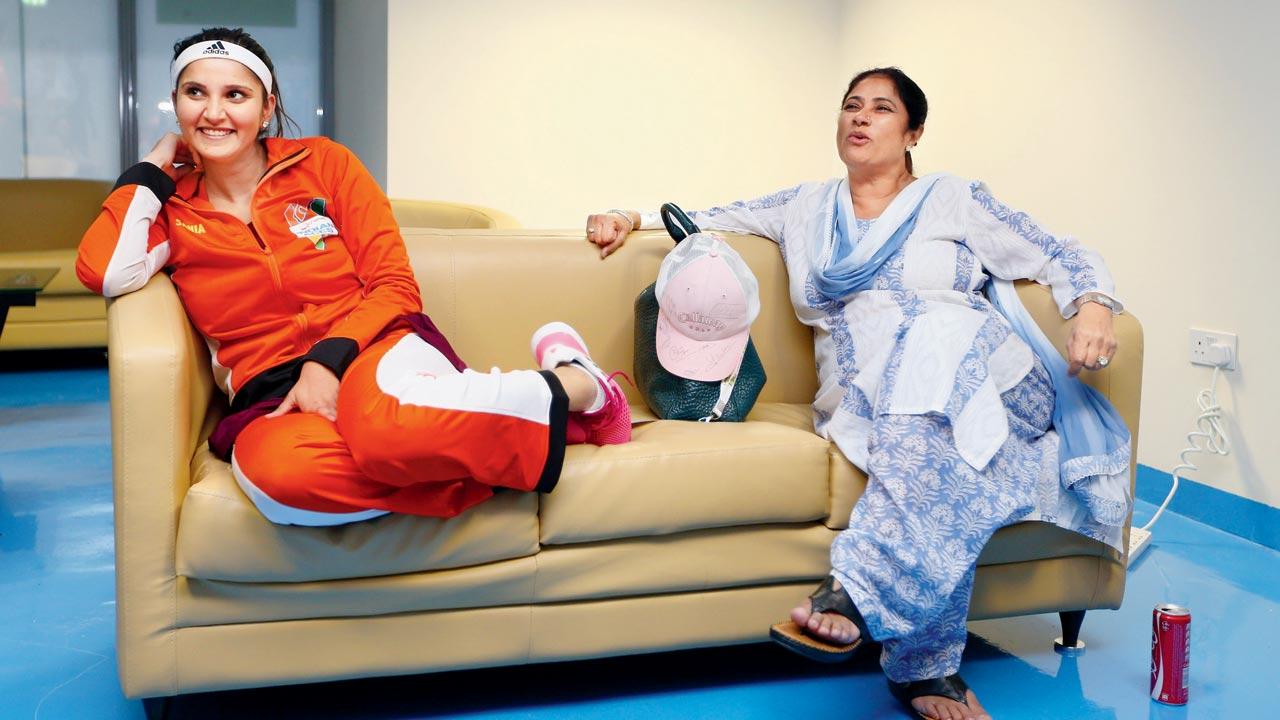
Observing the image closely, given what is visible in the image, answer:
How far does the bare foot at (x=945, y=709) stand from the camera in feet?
6.52

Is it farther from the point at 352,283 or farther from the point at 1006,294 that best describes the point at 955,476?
the point at 352,283

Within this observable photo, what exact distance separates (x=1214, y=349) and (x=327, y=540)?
8.06ft

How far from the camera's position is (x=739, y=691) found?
6.91 ft

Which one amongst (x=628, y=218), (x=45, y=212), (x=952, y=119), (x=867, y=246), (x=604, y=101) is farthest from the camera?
(x=45, y=212)

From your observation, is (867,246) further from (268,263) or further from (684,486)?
(268,263)

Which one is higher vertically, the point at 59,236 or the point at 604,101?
the point at 604,101

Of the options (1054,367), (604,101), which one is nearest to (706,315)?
(1054,367)

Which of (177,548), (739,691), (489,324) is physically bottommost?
(739,691)

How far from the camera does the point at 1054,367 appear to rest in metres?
2.26

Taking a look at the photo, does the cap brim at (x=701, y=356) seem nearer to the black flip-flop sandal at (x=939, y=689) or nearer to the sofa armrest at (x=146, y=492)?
the black flip-flop sandal at (x=939, y=689)

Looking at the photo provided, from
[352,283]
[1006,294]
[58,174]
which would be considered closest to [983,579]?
[1006,294]

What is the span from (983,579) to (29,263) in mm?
4472

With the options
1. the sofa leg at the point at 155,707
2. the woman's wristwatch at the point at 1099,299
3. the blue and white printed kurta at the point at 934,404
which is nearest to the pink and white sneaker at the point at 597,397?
the blue and white printed kurta at the point at 934,404

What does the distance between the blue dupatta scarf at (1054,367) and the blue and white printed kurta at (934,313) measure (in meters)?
0.02
